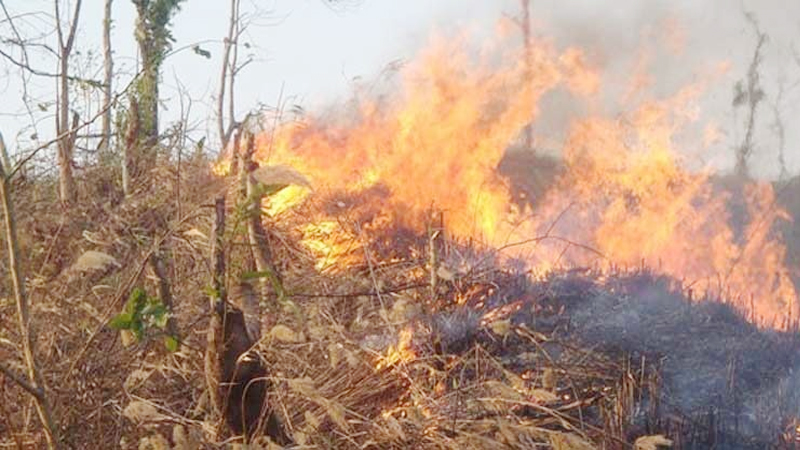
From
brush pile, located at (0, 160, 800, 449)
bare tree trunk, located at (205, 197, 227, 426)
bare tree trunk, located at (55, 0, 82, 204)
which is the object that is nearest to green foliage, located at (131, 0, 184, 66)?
bare tree trunk, located at (55, 0, 82, 204)

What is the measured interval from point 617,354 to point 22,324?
4.79 metres

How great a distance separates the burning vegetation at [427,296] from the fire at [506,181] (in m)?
0.04

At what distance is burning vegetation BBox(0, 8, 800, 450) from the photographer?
312 centimetres

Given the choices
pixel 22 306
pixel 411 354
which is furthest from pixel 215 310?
pixel 411 354

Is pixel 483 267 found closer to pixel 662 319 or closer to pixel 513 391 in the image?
pixel 662 319

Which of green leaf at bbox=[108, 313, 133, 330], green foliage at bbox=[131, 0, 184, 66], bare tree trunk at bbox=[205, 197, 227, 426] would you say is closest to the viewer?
green leaf at bbox=[108, 313, 133, 330]

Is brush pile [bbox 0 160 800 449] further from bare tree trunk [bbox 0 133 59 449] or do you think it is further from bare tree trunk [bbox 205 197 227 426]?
bare tree trunk [bbox 0 133 59 449]

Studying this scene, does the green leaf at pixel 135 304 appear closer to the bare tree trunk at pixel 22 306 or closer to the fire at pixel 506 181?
the bare tree trunk at pixel 22 306

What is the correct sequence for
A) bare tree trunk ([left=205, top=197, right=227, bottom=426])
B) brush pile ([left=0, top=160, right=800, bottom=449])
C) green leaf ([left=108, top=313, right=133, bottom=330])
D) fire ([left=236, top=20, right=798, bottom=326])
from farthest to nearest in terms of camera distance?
fire ([left=236, top=20, right=798, bottom=326])
brush pile ([left=0, top=160, right=800, bottom=449])
bare tree trunk ([left=205, top=197, right=227, bottom=426])
green leaf ([left=108, top=313, right=133, bottom=330])

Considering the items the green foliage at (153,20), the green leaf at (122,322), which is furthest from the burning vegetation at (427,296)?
the green foliage at (153,20)

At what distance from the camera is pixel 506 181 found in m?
12.1

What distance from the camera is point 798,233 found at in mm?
19344

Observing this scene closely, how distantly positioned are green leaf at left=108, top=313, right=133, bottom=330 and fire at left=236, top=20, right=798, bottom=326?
545cm

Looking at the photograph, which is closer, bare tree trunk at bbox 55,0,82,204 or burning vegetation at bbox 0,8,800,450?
burning vegetation at bbox 0,8,800,450
